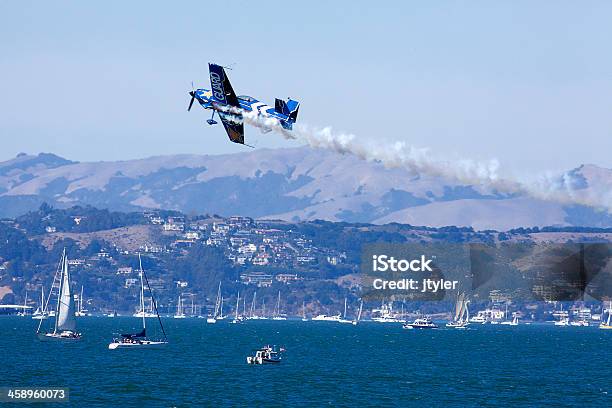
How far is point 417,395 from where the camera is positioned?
123 m

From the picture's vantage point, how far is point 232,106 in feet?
366

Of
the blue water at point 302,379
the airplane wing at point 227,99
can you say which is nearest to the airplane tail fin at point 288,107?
the airplane wing at point 227,99

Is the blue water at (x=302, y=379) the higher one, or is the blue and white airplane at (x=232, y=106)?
the blue and white airplane at (x=232, y=106)

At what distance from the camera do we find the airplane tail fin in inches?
4311

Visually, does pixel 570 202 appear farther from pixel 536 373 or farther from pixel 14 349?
pixel 14 349

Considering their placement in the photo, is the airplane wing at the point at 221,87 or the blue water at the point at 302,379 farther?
the blue water at the point at 302,379

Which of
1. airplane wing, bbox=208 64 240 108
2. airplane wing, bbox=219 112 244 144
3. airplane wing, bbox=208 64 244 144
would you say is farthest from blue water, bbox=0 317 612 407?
airplane wing, bbox=208 64 240 108

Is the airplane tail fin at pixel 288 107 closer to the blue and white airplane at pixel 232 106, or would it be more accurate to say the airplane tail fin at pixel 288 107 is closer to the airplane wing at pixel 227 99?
the blue and white airplane at pixel 232 106

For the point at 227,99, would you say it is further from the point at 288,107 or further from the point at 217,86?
Result: the point at 288,107

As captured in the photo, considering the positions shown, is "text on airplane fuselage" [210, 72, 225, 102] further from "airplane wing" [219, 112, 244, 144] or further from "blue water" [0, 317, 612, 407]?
"blue water" [0, 317, 612, 407]

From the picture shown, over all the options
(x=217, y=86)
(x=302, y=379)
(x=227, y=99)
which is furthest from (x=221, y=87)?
(x=302, y=379)

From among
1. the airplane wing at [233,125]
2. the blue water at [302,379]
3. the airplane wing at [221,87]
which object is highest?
the airplane wing at [221,87]

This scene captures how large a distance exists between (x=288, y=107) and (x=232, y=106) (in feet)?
17.7

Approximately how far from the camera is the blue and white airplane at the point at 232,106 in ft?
360
